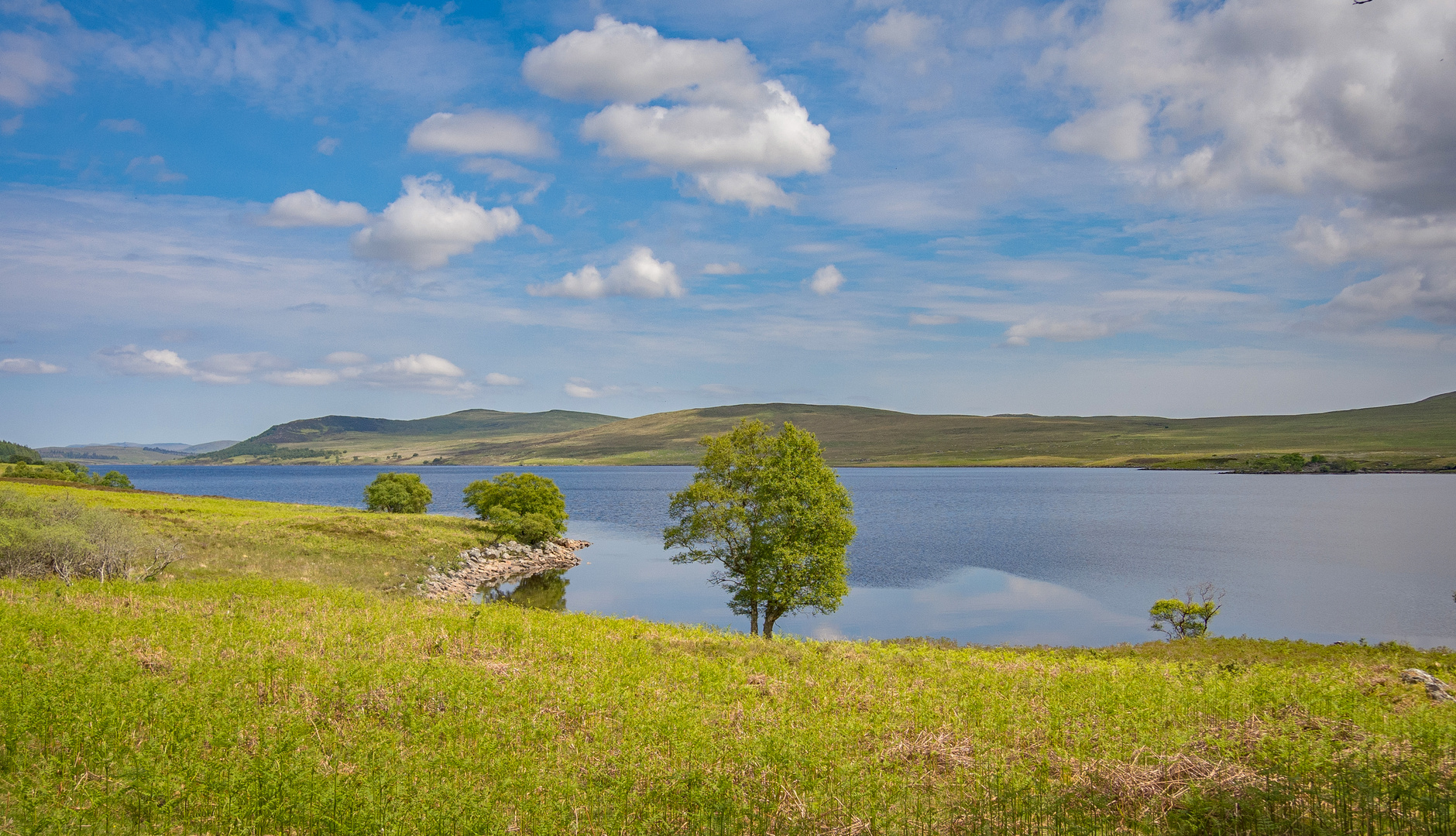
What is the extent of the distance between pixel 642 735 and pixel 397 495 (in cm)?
7999

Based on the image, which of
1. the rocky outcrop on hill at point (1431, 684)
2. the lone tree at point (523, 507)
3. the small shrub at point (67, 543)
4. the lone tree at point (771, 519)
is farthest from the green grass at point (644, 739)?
the lone tree at point (523, 507)

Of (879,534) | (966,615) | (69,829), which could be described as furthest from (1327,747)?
(879,534)

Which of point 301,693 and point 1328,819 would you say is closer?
point 1328,819

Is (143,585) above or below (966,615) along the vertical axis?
above

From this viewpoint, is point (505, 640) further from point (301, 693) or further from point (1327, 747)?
point (1327, 747)

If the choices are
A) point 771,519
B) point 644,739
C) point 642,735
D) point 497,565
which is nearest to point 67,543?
point 771,519

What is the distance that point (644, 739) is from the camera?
431 inches

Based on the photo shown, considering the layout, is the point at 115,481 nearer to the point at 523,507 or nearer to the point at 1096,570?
the point at 523,507

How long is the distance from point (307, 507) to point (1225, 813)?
89032 mm

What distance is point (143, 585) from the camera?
80.2 feet

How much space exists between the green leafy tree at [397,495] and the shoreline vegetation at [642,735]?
66554 millimetres

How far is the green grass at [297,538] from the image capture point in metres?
46.7

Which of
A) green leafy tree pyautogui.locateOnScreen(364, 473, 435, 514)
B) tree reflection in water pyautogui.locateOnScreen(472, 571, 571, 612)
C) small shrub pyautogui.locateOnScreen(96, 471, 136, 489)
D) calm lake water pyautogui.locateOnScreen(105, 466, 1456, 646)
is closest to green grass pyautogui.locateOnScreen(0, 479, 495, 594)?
tree reflection in water pyautogui.locateOnScreen(472, 571, 571, 612)

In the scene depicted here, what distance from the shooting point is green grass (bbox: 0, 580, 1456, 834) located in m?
8.16
